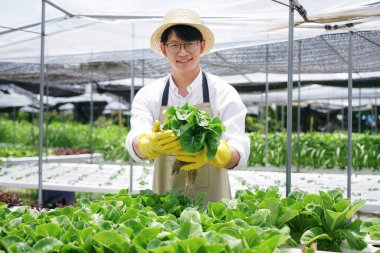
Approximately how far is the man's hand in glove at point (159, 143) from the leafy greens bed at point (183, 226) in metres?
0.20

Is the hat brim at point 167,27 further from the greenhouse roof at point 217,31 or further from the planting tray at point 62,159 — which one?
the planting tray at point 62,159

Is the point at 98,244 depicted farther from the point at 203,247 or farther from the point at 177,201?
the point at 177,201

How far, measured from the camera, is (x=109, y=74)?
9.37 meters

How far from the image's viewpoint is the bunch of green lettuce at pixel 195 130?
191cm

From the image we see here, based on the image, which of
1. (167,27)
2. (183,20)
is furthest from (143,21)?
(183,20)

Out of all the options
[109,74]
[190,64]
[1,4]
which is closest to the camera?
[190,64]

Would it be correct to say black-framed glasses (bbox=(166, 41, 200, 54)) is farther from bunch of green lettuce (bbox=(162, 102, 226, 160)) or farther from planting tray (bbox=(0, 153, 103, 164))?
planting tray (bbox=(0, 153, 103, 164))

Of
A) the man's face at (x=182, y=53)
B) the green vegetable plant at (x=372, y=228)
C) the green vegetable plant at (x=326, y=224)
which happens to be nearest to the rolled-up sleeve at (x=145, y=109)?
the man's face at (x=182, y=53)

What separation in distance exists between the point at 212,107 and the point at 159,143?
0.59m

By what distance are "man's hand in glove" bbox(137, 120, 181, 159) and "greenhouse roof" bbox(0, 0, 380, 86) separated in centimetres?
171

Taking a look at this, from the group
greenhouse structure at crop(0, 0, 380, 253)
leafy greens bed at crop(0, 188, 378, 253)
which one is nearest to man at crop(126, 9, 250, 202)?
greenhouse structure at crop(0, 0, 380, 253)

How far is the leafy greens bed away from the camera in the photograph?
4.30 ft

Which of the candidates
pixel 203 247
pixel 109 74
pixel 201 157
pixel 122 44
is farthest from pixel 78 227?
pixel 109 74

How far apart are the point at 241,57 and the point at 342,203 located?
5.02 meters
